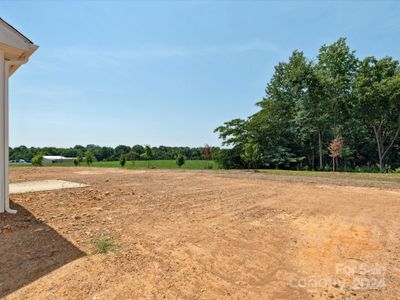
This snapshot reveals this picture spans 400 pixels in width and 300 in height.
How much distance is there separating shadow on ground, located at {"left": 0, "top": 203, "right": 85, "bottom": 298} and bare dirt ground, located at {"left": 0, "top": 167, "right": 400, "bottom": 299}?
11mm

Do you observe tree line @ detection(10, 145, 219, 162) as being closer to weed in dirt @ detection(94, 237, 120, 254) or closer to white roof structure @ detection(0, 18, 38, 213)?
white roof structure @ detection(0, 18, 38, 213)

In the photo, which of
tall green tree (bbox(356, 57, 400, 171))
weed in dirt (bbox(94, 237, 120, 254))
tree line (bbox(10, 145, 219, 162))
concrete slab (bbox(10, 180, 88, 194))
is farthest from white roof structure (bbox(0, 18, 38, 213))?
tree line (bbox(10, 145, 219, 162))

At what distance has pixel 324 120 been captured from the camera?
2358 cm

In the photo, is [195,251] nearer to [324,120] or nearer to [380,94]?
[380,94]

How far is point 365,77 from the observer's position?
21.4 m

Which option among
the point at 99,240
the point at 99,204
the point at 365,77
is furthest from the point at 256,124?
the point at 99,240

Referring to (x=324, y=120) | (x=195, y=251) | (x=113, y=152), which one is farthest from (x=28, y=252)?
(x=113, y=152)

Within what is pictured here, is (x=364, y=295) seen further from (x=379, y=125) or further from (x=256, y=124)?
(x=379, y=125)

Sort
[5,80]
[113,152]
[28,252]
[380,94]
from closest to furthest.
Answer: [28,252] < [5,80] < [380,94] < [113,152]

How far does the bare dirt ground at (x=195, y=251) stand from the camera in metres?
2.45

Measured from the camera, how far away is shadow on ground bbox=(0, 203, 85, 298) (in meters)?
2.51

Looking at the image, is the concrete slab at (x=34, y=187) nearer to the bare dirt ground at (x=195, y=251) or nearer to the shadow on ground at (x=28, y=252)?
the bare dirt ground at (x=195, y=251)

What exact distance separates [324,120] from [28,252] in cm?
2466

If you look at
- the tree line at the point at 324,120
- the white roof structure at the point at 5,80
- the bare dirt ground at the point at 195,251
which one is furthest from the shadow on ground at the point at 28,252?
the tree line at the point at 324,120
